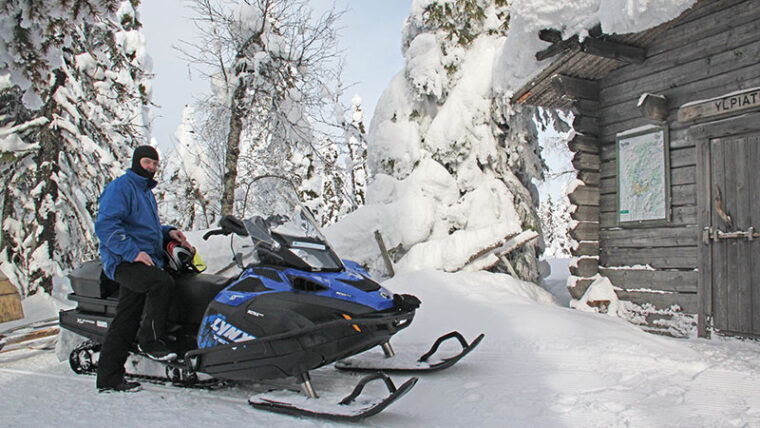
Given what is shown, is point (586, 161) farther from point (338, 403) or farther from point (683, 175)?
point (338, 403)

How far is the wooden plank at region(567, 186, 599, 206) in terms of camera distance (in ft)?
23.9

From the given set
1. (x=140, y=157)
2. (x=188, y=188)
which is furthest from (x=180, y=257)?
(x=188, y=188)

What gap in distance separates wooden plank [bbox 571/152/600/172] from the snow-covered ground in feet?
8.19

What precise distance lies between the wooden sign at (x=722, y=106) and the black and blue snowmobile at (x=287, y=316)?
14.3ft

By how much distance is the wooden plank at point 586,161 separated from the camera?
24.0ft

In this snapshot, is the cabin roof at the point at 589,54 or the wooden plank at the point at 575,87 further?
the wooden plank at the point at 575,87

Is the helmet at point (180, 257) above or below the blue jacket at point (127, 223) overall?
below

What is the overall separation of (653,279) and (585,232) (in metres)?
1.08

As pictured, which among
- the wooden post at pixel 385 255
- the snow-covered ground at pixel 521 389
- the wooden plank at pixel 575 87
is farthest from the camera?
the wooden post at pixel 385 255

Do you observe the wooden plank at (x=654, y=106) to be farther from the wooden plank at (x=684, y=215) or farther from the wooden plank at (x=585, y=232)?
the wooden plank at (x=585, y=232)

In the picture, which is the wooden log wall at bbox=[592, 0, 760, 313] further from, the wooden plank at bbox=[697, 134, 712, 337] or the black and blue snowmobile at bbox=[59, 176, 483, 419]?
the black and blue snowmobile at bbox=[59, 176, 483, 419]

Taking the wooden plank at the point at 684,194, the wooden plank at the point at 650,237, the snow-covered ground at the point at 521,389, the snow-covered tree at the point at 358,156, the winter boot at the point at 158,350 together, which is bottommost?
the snow-covered ground at the point at 521,389

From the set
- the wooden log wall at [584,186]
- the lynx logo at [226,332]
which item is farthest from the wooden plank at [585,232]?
the lynx logo at [226,332]

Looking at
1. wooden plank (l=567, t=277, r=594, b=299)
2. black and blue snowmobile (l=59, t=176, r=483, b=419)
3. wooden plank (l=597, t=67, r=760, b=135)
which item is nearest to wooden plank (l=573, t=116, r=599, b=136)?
wooden plank (l=597, t=67, r=760, b=135)
